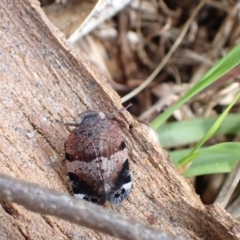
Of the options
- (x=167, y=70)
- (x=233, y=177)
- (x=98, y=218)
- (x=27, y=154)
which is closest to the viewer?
(x=98, y=218)

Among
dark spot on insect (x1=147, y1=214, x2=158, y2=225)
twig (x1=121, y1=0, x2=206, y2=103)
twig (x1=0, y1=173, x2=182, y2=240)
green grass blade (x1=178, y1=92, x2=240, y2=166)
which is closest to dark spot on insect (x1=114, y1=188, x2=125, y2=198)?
dark spot on insect (x1=147, y1=214, x2=158, y2=225)

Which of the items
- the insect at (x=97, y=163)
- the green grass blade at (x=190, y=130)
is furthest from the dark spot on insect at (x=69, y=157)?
the green grass blade at (x=190, y=130)

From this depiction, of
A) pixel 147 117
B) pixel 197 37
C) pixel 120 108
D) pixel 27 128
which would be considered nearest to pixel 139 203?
pixel 120 108

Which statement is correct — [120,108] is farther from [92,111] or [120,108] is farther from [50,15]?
[50,15]

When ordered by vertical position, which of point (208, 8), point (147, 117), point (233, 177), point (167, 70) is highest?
point (208, 8)

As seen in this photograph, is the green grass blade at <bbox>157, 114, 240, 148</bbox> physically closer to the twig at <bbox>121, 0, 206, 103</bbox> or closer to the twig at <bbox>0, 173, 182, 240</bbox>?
the twig at <bbox>121, 0, 206, 103</bbox>

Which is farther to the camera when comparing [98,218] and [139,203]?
[139,203]

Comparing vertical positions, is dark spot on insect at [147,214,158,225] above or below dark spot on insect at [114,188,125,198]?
below
